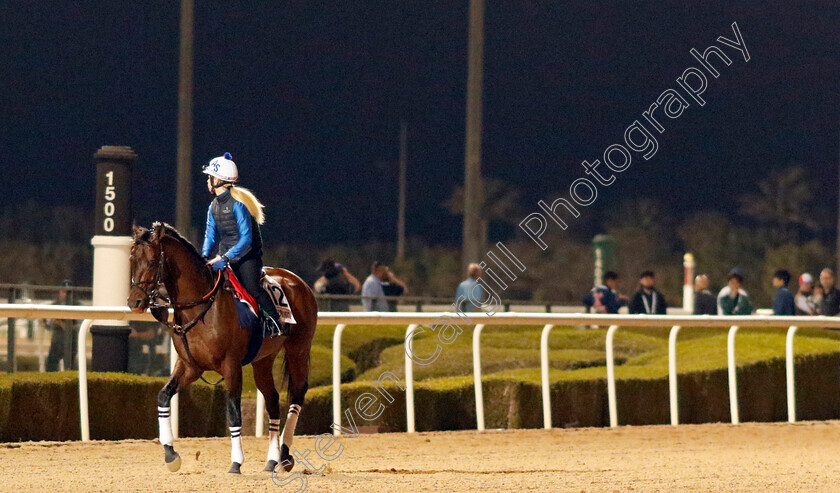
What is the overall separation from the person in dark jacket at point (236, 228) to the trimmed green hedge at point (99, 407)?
77.2 inches

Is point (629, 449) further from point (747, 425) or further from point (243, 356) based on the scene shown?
point (243, 356)

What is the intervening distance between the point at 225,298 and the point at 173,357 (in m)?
2.24

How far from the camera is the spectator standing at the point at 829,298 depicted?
40.2ft

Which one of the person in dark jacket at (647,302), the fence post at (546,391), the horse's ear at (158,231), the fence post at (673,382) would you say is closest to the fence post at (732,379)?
the fence post at (673,382)

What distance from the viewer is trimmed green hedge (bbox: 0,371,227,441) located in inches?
311

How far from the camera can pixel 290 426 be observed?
22.3 feet

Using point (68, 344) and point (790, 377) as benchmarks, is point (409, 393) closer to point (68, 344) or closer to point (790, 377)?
point (68, 344)

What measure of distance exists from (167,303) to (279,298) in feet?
2.00

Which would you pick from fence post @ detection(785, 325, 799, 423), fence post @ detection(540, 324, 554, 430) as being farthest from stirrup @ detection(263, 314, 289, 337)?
fence post @ detection(785, 325, 799, 423)

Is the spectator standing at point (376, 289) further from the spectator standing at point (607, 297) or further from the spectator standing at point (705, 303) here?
the spectator standing at point (705, 303)

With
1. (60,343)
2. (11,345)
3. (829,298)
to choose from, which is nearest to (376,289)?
(829,298)

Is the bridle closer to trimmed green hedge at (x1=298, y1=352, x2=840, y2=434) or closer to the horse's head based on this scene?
the horse's head

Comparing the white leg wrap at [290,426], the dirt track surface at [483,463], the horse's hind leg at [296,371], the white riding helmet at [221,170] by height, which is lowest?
the dirt track surface at [483,463]

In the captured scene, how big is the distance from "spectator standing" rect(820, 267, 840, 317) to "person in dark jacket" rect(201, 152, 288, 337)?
23.6ft
